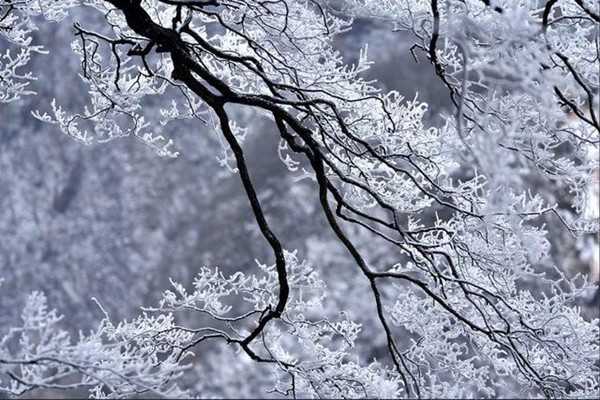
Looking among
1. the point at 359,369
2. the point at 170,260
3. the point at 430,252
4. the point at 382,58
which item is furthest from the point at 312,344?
the point at 382,58

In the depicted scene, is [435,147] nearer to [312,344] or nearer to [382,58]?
[312,344]

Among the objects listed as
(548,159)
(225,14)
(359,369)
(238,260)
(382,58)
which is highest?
(382,58)

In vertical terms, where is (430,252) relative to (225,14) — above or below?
below

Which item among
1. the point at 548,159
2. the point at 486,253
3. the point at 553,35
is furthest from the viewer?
the point at 486,253

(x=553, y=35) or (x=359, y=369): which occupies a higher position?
(x=553, y=35)

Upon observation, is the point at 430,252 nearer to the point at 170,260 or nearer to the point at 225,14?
the point at 225,14

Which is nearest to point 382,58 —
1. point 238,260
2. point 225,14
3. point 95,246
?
point 238,260

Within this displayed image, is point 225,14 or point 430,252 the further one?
point 225,14

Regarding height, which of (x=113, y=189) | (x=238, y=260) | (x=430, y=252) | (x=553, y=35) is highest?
(x=113, y=189)

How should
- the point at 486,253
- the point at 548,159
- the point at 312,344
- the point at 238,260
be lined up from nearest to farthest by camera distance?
the point at 548,159 → the point at 486,253 → the point at 312,344 → the point at 238,260
